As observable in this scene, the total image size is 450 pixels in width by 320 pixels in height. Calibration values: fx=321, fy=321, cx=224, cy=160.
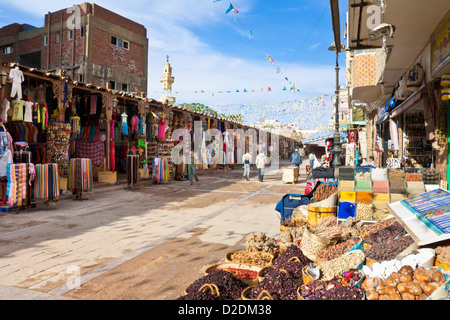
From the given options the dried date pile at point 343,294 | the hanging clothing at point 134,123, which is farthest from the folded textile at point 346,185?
the hanging clothing at point 134,123

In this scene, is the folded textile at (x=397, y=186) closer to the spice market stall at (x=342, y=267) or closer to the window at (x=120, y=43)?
the spice market stall at (x=342, y=267)

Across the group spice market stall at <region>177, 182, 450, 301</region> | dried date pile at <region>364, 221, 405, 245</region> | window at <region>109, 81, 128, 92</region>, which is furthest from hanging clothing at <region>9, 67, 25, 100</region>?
window at <region>109, 81, 128, 92</region>

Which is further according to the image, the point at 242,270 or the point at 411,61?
the point at 411,61

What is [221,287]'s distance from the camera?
3.29 m

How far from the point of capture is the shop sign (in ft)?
19.7

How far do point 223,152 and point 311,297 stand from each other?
22.5 metres

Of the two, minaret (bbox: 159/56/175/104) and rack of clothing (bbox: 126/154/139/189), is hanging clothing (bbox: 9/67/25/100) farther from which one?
minaret (bbox: 159/56/175/104)

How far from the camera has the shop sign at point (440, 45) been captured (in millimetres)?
6020

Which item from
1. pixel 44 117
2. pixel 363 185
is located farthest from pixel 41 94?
pixel 363 185

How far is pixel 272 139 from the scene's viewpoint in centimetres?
4378

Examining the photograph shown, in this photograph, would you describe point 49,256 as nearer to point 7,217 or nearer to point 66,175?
point 7,217

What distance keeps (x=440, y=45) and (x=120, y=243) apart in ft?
24.5

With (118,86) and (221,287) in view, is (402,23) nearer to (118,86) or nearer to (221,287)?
(221,287)
